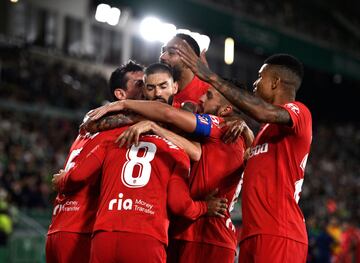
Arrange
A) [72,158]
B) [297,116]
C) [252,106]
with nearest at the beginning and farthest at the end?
[252,106]
[297,116]
[72,158]

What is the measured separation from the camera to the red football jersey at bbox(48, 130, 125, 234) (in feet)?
15.4

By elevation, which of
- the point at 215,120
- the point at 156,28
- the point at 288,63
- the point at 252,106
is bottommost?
the point at 215,120

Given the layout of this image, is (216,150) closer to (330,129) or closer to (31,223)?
(31,223)

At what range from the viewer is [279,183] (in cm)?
443

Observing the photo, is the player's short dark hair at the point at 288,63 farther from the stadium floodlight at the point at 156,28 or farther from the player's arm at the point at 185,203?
the stadium floodlight at the point at 156,28

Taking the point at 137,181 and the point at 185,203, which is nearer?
the point at 137,181

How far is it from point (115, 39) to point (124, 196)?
23.6 m

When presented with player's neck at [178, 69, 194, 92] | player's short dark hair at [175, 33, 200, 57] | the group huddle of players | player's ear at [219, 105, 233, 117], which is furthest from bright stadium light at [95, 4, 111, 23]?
player's ear at [219, 105, 233, 117]

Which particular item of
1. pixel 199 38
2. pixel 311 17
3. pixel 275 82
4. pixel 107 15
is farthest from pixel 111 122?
pixel 311 17

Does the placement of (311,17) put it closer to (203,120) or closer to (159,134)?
(203,120)

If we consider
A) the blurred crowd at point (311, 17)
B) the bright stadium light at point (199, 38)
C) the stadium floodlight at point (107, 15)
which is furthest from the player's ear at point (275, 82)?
the stadium floodlight at point (107, 15)

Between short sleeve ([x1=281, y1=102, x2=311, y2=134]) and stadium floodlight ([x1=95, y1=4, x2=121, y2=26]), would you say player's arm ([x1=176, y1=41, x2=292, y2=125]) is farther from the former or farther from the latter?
stadium floodlight ([x1=95, y1=4, x2=121, y2=26])

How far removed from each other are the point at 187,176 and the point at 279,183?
24.7 inches

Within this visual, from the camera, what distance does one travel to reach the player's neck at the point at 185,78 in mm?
5637
